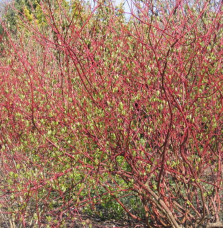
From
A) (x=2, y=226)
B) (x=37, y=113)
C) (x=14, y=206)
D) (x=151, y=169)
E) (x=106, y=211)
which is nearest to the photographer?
(x=151, y=169)

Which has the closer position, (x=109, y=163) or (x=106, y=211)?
(x=109, y=163)

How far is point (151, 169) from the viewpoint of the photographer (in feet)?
9.49

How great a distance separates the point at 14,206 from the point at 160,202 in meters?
1.97

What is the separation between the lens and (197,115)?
3453 millimetres

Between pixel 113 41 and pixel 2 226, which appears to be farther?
pixel 2 226

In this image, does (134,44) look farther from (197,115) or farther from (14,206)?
(14,206)

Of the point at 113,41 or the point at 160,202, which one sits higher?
the point at 113,41

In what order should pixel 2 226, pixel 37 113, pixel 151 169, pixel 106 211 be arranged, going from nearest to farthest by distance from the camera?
pixel 151 169 < pixel 37 113 < pixel 2 226 < pixel 106 211

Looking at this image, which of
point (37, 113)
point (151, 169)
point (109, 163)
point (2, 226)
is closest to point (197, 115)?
point (151, 169)

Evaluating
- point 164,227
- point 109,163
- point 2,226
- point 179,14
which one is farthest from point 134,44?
point 2,226

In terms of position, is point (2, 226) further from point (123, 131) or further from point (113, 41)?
point (113, 41)

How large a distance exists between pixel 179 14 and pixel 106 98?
5.22 feet

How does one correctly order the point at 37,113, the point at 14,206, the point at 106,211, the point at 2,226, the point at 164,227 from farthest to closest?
the point at 106,211
the point at 2,226
the point at 14,206
the point at 164,227
the point at 37,113

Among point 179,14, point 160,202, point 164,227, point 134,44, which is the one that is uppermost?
point 179,14
